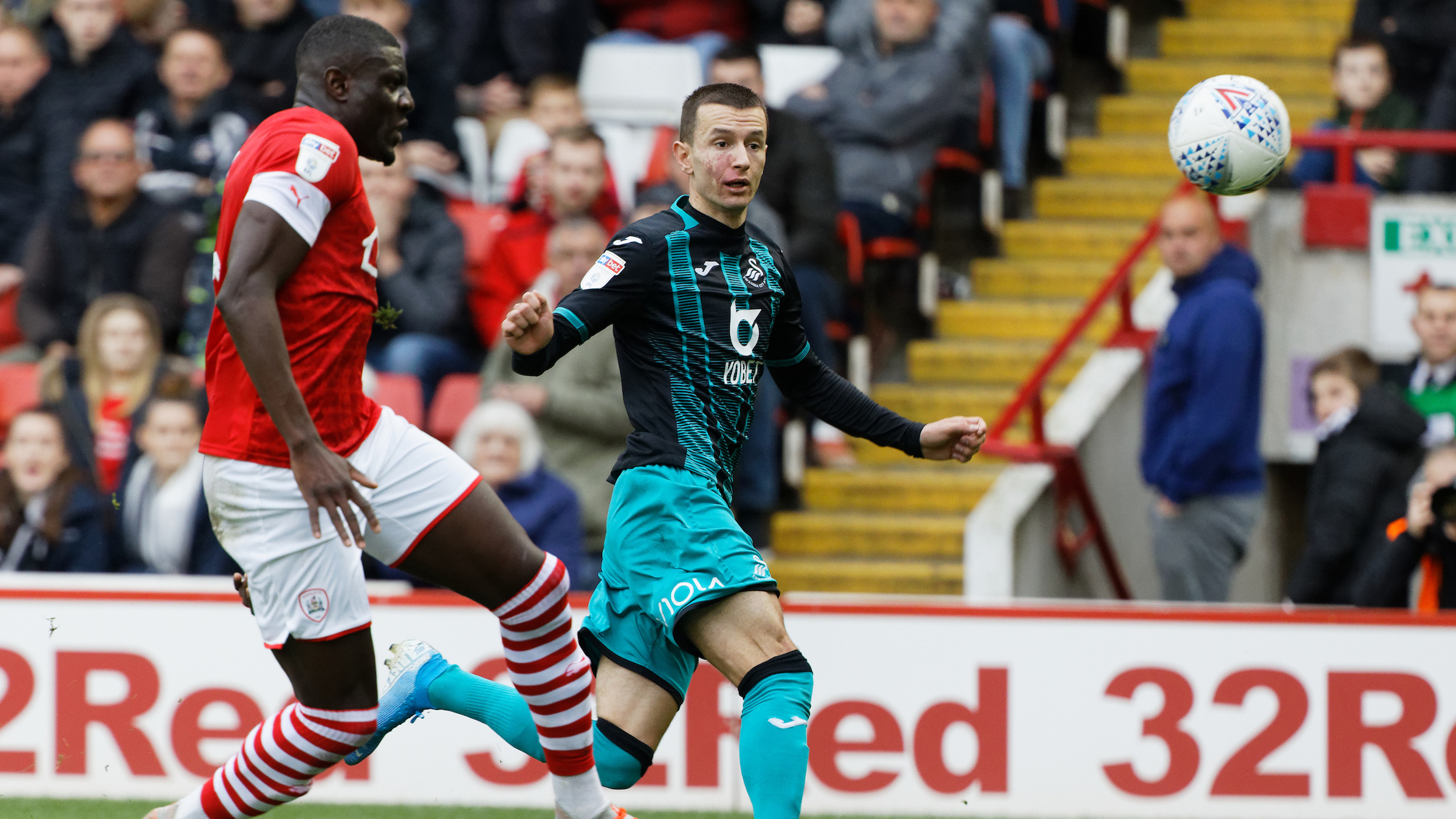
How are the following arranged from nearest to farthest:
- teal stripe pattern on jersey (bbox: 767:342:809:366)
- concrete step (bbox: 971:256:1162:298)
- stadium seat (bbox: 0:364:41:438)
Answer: teal stripe pattern on jersey (bbox: 767:342:809:366) → stadium seat (bbox: 0:364:41:438) → concrete step (bbox: 971:256:1162:298)

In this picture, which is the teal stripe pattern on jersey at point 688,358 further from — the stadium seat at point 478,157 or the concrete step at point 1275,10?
the concrete step at point 1275,10

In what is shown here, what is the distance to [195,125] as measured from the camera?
991cm

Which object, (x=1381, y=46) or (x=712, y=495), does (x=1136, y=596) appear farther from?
(x=712, y=495)

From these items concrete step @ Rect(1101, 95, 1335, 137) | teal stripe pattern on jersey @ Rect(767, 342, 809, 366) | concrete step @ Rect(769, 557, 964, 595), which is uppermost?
teal stripe pattern on jersey @ Rect(767, 342, 809, 366)

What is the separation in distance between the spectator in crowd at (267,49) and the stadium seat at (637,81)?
1.67m

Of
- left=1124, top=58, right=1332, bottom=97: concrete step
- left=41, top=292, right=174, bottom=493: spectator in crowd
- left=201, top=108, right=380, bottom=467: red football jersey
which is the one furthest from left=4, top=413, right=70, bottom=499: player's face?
left=1124, top=58, right=1332, bottom=97: concrete step

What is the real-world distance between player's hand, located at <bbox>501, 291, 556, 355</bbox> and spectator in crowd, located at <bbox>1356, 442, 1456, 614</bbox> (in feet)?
15.1

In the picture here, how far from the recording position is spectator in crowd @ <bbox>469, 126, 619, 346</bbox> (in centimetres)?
920

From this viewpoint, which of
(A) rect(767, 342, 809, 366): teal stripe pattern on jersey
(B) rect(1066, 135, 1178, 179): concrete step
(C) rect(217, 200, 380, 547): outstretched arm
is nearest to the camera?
(C) rect(217, 200, 380, 547): outstretched arm

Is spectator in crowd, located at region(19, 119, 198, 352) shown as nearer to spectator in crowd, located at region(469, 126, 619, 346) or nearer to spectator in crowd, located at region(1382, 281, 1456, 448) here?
spectator in crowd, located at region(469, 126, 619, 346)

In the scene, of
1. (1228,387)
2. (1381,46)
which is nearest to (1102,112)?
(1381,46)

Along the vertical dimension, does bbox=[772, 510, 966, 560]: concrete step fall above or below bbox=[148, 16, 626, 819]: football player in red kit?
below

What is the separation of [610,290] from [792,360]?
679mm

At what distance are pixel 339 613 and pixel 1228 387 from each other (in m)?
5.15
